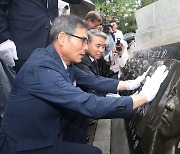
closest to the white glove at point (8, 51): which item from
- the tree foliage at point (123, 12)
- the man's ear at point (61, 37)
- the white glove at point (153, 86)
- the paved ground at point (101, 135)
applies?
the man's ear at point (61, 37)

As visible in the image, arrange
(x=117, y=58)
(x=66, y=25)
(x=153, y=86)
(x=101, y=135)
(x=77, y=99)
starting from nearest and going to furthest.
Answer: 1. (x=77, y=99)
2. (x=153, y=86)
3. (x=66, y=25)
4. (x=101, y=135)
5. (x=117, y=58)

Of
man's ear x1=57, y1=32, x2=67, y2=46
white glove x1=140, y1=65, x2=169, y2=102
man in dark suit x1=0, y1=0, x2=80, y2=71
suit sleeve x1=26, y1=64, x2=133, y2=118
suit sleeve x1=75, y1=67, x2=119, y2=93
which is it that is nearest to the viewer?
suit sleeve x1=26, y1=64, x2=133, y2=118

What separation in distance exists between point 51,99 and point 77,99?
0.66 ft

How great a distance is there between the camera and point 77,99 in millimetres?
2119

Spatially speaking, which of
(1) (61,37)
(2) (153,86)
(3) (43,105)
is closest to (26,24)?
(1) (61,37)

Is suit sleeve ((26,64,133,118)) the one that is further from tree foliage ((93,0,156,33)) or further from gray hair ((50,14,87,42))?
tree foliage ((93,0,156,33))

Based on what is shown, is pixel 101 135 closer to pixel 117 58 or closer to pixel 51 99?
pixel 117 58

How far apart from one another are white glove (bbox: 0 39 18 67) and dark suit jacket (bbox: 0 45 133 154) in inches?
19.6

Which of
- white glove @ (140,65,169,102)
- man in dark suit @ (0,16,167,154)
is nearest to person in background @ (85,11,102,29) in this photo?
man in dark suit @ (0,16,167,154)

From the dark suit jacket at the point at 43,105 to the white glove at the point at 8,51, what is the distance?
0.50 metres

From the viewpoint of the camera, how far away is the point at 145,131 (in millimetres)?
2209

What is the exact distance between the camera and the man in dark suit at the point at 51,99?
2.13 meters

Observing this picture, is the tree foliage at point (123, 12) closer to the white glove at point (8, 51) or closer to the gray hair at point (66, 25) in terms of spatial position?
the white glove at point (8, 51)

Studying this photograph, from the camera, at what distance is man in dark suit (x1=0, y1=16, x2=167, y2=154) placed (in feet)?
7.00
